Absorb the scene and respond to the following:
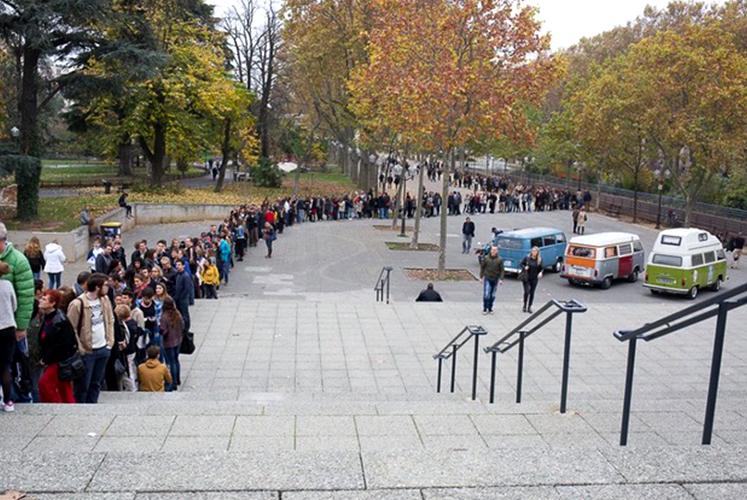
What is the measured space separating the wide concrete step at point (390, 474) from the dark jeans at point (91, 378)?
2.85 metres

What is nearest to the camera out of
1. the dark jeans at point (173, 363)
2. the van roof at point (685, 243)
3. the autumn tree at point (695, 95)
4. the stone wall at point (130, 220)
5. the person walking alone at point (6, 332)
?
→ the person walking alone at point (6, 332)

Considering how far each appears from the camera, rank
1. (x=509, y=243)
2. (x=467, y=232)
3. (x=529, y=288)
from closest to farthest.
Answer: (x=529, y=288) → (x=509, y=243) → (x=467, y=232)

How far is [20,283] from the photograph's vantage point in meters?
6.58

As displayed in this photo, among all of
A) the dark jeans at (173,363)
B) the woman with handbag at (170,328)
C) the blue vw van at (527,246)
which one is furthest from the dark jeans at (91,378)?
the blue vw van at (527,246)

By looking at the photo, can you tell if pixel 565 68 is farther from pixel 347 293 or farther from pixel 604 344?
pixel 604 344

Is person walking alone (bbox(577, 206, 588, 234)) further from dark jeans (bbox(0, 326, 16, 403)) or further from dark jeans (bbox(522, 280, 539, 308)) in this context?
dark jeans (bbox(0, 326, 16, 403))

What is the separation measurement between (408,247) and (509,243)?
256 inches

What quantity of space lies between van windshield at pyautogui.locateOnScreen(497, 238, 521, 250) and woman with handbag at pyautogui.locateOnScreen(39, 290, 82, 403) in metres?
18.7

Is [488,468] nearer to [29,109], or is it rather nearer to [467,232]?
[467,232]

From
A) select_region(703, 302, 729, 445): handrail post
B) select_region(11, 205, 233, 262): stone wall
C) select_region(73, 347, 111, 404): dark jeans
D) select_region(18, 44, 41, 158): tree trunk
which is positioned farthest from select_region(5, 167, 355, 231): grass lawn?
select_region(703, 302, 729, 445): handrail post

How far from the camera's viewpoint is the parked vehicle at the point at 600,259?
22.9m

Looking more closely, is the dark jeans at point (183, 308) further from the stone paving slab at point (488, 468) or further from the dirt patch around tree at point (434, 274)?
the dirt patch around tree at point (434, 274)

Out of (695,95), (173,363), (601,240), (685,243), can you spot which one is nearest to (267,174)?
(695,95)

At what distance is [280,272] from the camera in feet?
76.7
